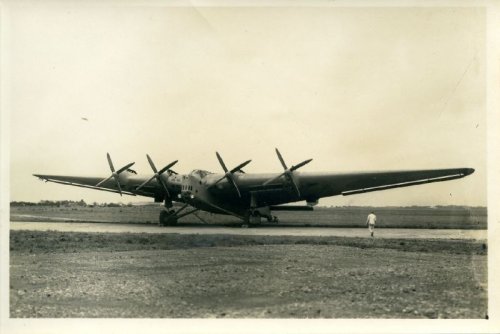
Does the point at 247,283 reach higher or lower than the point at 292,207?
lower

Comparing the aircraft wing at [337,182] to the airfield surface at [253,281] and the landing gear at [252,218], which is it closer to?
the landing gear at [252,218]

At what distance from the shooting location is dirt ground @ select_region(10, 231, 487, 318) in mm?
8773

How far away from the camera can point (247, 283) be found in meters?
9.58

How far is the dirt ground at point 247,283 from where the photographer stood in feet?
28.8

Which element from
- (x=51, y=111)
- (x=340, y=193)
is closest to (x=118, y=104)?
(x=51, y=111)

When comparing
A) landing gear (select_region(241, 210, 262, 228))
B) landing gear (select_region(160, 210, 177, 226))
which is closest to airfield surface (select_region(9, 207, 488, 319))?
landing gear (select_region(241, 210, 262, 228))

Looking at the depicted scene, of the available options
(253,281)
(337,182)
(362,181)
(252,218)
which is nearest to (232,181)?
(252,218)

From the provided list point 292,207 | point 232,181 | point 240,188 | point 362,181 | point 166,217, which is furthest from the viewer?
point 292,207

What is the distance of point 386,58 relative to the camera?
36.3 feet

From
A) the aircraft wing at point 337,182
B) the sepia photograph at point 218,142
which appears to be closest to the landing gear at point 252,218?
the aircraft wing at point 337,182

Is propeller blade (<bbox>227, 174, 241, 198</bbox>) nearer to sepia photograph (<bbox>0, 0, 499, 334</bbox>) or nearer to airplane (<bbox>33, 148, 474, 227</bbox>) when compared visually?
airplane (<bbox>33, 148, 474, 227</bbox>)

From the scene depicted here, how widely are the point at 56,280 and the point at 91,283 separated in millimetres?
886

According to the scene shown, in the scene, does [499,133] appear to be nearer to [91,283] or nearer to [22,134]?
[91,283]

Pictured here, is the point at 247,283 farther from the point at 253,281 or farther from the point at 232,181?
the point at 232,181
